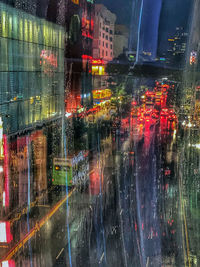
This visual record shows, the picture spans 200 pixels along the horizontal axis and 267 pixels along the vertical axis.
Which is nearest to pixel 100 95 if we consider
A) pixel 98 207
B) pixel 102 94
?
pixel 102 94

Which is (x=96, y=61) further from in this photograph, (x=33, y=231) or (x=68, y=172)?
(x=33, y=231)

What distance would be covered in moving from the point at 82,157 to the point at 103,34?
20246 mm

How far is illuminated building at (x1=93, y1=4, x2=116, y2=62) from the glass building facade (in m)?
10.4

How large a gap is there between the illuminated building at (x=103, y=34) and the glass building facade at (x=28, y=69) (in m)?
10.4

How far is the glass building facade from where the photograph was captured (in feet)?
47.5

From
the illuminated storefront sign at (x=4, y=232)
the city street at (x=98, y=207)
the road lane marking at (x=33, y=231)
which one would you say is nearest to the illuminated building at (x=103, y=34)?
the city street at (x=98, y=207)

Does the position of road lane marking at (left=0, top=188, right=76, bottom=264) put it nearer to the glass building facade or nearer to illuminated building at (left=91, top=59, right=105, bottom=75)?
the glass building facade

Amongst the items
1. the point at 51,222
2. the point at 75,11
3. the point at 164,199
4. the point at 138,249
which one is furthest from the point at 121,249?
the point at 75,11

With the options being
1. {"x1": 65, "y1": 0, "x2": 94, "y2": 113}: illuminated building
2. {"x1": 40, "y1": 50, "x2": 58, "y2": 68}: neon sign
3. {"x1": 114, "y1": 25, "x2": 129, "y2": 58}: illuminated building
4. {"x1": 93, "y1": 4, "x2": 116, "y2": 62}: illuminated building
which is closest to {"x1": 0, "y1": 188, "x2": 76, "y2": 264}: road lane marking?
{"x1": 40, "y1": 50, "x2": 58, "y2": 68}: neon sign

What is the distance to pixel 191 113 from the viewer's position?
4166 cm

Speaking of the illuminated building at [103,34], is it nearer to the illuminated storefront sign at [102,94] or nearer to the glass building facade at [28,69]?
the illuminated storefront sign at [102,94]

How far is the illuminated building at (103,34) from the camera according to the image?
31.5 m

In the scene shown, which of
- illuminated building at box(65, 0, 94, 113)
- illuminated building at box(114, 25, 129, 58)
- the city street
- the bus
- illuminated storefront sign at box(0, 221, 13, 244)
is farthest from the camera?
illuminated building at box(114, 25, 129, 58)

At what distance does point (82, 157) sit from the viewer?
16062 mm
